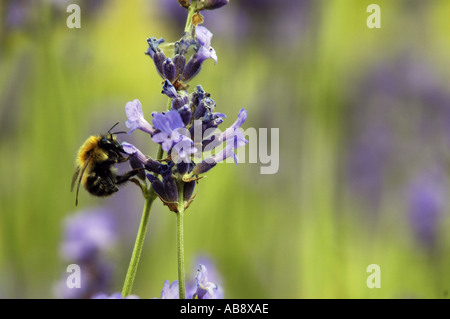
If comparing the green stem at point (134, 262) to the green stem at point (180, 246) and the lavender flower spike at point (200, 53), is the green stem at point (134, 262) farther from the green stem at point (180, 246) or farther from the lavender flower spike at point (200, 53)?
the lavender flower spike at point (200, 53)

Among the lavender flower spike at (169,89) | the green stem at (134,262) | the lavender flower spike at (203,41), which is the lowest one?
the green stem at (134,262)

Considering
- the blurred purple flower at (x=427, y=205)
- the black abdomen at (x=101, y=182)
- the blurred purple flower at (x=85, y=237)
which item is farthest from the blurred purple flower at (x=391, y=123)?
the black abdomen at (x=101, y=182)

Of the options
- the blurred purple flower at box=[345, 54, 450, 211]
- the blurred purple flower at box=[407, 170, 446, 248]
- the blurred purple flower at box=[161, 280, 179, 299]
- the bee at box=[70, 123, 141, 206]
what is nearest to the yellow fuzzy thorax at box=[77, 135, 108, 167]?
the bee at box=[70, 123, 141, 206]

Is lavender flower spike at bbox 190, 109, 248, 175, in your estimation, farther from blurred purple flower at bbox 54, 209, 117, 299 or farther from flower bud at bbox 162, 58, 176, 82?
blurred purple flower at bbox 54, 209, 117, 299

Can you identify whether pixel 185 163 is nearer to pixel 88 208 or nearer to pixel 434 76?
pixel 88 208

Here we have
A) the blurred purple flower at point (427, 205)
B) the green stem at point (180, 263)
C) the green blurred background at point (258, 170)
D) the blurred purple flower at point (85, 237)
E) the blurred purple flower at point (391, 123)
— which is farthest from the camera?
the blurred purple flower at point (391, 123)

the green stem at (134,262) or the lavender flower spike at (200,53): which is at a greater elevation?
the lavender flower spike at (200,53)
